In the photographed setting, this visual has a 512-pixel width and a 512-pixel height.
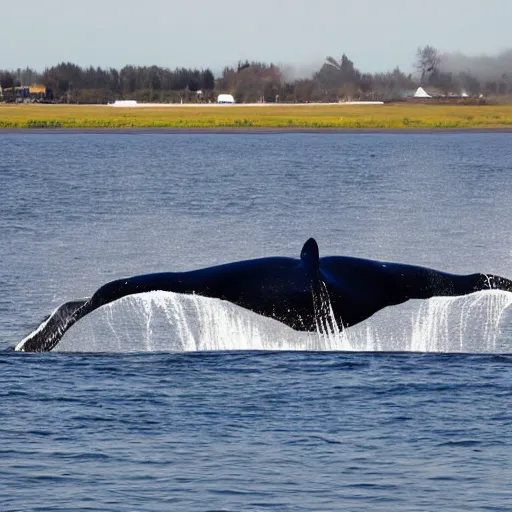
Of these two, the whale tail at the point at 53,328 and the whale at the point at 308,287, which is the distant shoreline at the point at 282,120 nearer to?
the whale tail at the point at 53,328

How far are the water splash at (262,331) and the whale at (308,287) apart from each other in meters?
2.78

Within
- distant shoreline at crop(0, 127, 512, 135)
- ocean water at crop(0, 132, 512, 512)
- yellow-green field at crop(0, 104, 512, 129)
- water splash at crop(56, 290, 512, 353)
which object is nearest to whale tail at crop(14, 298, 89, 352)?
ocean water at crop(0, 132, 512, 512)

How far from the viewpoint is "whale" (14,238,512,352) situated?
614 inches

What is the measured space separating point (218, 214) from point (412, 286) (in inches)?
1462

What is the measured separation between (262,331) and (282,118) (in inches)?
6675

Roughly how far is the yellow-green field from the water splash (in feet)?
504

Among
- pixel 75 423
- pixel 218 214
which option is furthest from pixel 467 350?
pixel 218 214

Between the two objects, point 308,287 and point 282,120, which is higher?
point 308,287

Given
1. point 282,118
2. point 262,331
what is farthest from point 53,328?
point 282,118

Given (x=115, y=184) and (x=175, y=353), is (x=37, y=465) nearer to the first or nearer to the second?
(x=175, y=353)

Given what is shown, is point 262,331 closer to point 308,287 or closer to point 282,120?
point 308,287

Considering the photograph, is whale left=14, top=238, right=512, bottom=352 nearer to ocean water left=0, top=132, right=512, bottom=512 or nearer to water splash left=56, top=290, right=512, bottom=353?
ocean water left=0, top=132, right=512, bottom=512

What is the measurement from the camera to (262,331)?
2203cm

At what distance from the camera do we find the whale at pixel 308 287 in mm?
15586
